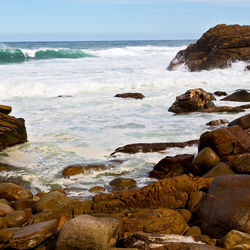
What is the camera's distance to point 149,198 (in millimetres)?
4684

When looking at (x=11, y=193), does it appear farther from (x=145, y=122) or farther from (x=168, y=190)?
(x=145, y=122)

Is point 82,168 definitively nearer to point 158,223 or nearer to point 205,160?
point 205,160

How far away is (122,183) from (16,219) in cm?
198

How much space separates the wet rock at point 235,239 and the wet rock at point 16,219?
223 cm

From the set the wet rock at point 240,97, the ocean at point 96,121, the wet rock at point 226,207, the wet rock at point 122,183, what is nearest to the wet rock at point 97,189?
the ocean at point 96,121

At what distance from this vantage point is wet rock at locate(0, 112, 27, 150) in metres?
8.14

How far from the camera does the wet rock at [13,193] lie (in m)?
5.55

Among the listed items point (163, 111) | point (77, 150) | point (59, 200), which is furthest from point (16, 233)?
point (163, 111)

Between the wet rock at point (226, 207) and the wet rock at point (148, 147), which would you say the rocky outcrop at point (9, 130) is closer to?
the wet rock at point (148, 147)

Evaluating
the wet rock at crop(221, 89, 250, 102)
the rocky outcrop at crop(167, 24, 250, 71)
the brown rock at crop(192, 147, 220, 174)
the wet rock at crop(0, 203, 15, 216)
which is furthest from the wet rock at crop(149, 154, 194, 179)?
the rocky outcrop at crop(167, 24, 250, 71)

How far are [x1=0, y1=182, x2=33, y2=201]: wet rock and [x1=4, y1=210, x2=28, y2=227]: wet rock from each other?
1055mm

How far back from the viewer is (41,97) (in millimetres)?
15992

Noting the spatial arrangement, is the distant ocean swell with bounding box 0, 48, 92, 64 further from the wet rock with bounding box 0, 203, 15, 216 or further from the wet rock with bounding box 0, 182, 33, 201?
the wet rock with bounding box 0, 203, 15, 216

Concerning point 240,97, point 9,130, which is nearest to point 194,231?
point 9,130
